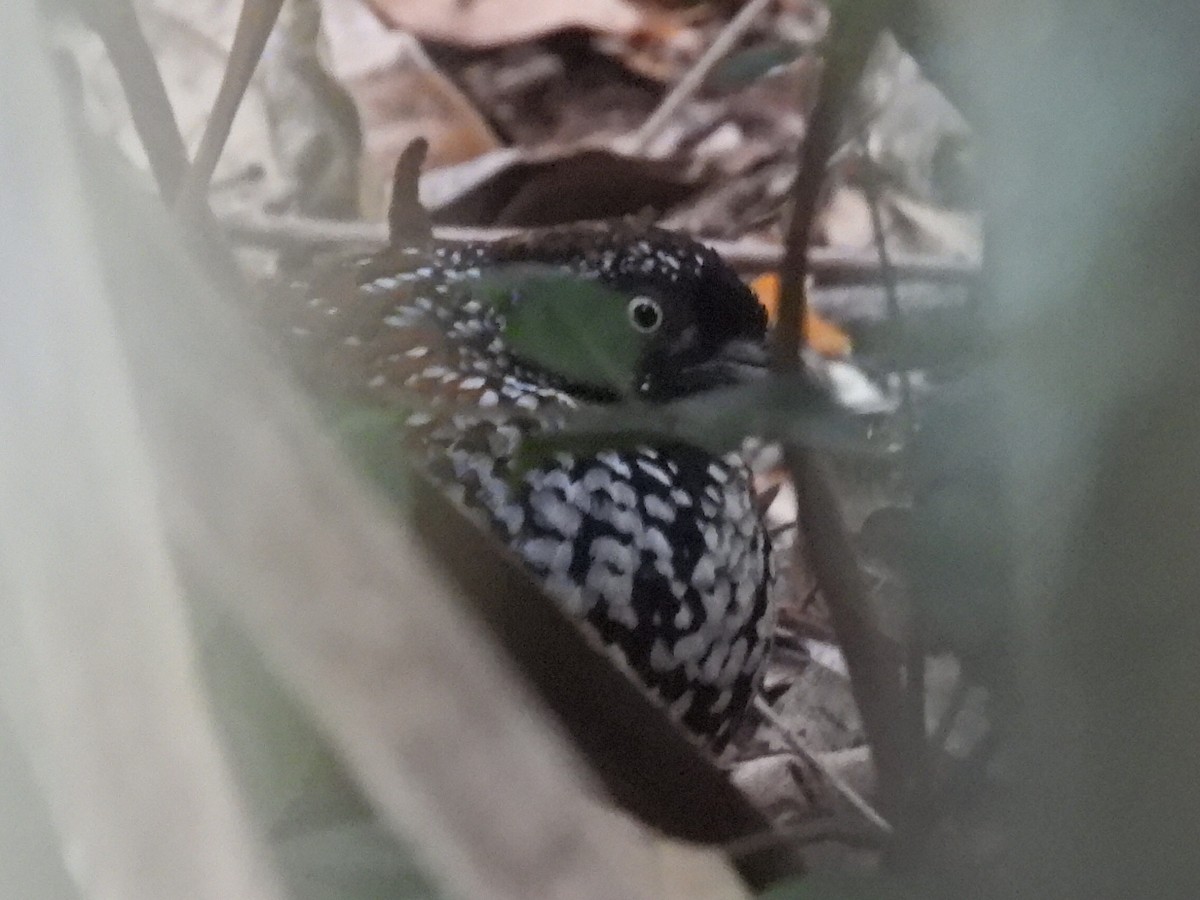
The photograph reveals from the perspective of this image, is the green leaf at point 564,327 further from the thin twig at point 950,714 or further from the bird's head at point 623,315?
the thin twig at point 950,714

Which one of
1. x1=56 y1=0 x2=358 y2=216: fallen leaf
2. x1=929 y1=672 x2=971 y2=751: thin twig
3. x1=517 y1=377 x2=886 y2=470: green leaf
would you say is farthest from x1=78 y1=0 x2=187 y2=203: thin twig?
x1=929 y1=672 x2=971 y2=751: thin twig

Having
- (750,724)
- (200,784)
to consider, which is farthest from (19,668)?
(750,724)

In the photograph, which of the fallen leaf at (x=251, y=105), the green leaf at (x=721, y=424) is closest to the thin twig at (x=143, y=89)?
the fallen leaf at (x=251, y=105)

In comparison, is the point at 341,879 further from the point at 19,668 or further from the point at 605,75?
the point at 605,75

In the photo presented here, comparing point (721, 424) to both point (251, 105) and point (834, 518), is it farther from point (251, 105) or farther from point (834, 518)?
point (251, 105)

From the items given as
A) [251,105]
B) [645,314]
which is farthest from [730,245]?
[251,105]

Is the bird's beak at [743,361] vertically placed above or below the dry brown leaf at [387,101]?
below
